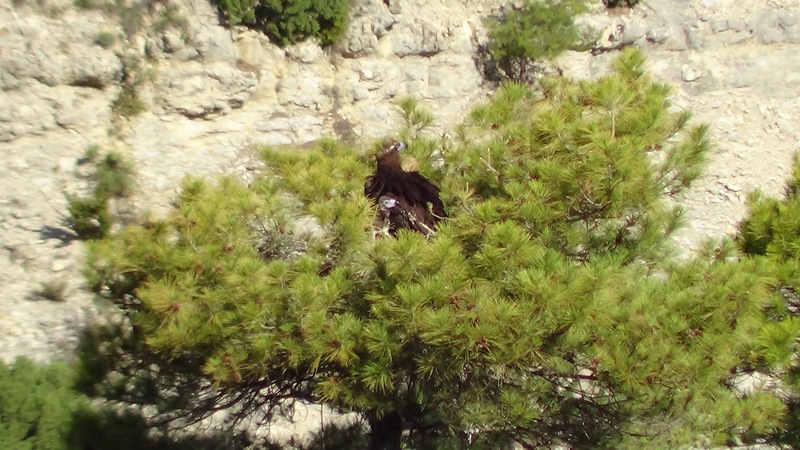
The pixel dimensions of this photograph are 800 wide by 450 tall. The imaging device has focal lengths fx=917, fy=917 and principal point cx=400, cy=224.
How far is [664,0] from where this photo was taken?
12.4m

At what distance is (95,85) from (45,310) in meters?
2.29

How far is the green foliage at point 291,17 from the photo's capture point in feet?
30.3

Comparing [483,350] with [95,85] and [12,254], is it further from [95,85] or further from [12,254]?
[95,85]

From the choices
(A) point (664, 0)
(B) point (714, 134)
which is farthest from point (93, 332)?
(A) point (664, 0)

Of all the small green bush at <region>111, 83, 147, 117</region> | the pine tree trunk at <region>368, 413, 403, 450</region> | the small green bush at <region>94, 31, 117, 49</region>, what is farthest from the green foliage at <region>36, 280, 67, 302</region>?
the pine tree trunk at <region>368, 413, 403, 450</region>

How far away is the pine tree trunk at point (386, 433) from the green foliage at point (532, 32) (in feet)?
21.4

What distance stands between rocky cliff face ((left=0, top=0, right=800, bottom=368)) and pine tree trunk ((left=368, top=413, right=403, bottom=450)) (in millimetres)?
2494

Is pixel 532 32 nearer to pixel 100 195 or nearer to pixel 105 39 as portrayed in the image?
pixel 105 39

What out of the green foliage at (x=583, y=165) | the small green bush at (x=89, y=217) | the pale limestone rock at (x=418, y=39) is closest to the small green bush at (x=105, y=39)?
the small green bush at (x=89, y=217)

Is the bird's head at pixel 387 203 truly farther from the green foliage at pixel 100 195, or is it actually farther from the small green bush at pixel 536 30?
the small green bush at pixel 536 30

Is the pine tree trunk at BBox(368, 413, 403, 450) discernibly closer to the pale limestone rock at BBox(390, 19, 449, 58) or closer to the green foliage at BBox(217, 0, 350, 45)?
the green foliage at BBox(217, 0, 350, 45)

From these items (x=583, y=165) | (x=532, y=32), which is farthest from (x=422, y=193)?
(x=532, y=32)

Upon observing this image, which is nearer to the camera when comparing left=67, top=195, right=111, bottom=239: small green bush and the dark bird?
the dark bird

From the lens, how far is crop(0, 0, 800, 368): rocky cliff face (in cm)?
778
